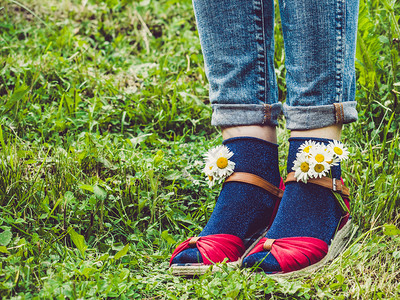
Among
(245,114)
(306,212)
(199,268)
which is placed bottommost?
(199,268)

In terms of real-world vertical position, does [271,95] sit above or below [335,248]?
above

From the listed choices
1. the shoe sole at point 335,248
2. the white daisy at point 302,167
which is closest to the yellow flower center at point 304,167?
the white daisy at point 302,167

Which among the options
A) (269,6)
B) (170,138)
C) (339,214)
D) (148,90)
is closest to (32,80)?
(148,90)

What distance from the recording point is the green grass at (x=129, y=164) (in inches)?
48.2

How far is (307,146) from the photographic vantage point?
136 cm

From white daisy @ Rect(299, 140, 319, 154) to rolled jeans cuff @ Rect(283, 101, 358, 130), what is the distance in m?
0.05

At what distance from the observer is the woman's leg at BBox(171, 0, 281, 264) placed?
136 cm

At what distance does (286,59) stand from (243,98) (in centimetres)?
19

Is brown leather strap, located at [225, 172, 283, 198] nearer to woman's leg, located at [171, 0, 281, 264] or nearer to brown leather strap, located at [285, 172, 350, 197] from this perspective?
woman's leg, located at [171, 0, 281, 264]

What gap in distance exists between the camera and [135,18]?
3.09 meters

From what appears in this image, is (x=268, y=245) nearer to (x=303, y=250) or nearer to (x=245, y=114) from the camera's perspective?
(x=303, y=250)

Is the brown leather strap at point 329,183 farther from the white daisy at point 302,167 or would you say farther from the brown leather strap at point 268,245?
the brown leather strap at point 268,245

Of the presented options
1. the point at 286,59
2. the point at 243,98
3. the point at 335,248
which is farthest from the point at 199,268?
the point at 286,59

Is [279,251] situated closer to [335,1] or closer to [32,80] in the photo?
[335,1]
